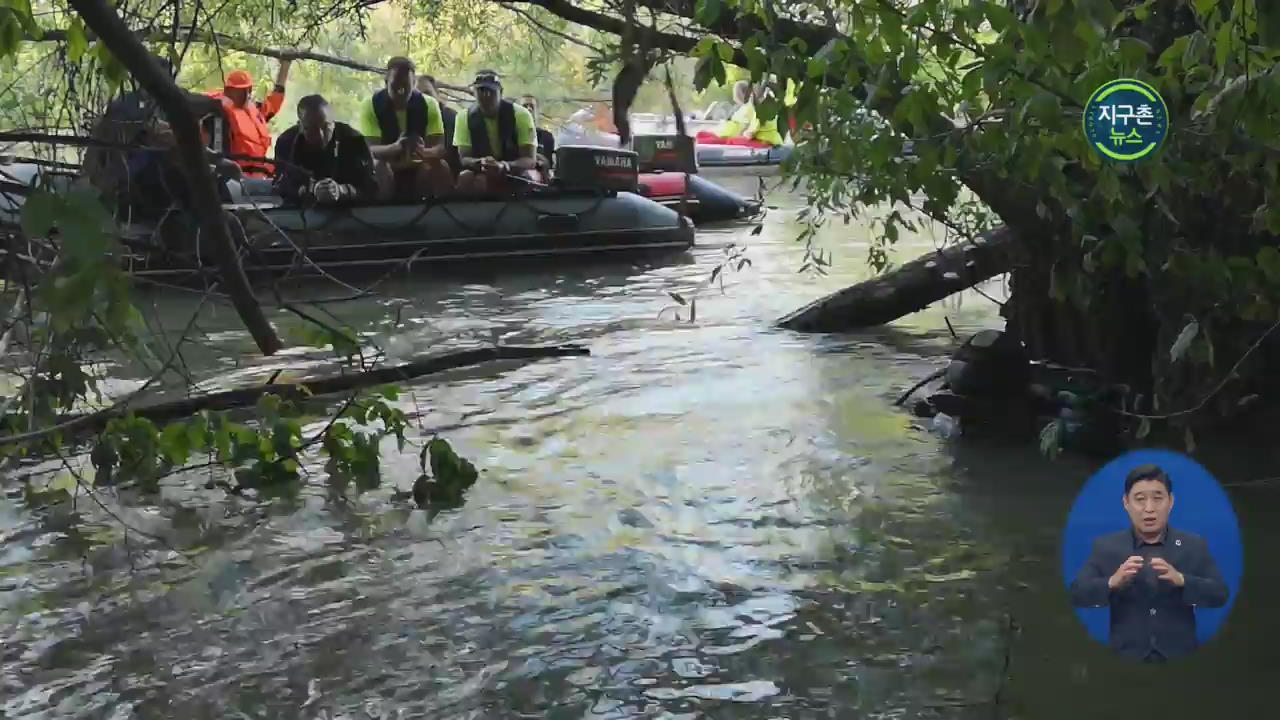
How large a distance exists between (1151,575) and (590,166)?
36.7 ft

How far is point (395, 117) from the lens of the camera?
472 inches

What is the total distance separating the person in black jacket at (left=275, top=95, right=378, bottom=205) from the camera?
35.0 ft

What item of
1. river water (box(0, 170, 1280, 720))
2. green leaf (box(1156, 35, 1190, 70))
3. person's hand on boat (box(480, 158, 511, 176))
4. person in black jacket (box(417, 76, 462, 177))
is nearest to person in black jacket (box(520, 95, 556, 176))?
person in black jacket (box(417, 76, 462, 177))

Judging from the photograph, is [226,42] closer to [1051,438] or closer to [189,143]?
[1051,438]

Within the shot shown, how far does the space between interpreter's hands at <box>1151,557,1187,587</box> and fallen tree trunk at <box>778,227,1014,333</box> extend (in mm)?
6231

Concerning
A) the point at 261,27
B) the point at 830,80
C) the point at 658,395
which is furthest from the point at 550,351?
the point at 830,80

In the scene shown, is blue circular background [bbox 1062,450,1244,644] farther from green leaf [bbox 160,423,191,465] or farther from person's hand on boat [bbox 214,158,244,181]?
green leaf [bbox 160,423,191,465]

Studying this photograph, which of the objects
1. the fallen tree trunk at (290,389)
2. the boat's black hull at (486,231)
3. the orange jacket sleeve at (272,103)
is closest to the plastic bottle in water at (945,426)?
the fallen tree trunk at (290,389)

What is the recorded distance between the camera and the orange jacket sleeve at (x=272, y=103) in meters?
13.5

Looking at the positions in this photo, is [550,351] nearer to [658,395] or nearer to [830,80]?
[658,395]

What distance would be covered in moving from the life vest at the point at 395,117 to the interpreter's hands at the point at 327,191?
104 cm

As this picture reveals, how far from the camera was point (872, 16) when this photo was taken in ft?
11.7

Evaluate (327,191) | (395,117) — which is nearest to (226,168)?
(327,191)

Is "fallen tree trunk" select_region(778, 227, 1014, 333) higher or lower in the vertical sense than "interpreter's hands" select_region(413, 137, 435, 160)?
lower
